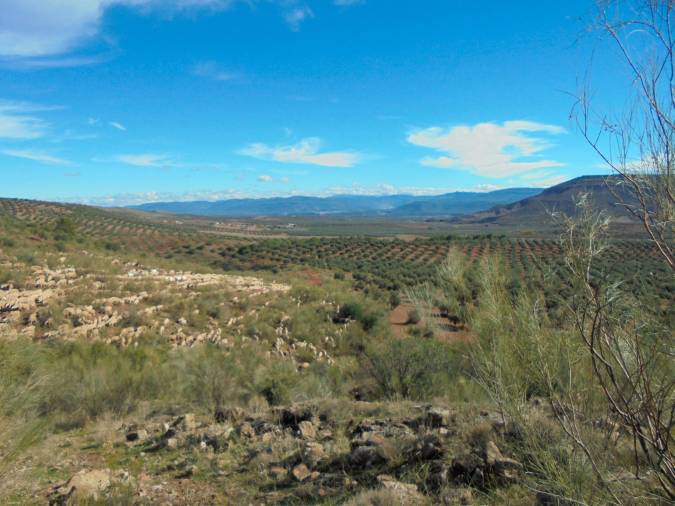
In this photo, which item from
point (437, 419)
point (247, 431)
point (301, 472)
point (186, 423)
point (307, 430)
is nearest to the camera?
point (301, 472)

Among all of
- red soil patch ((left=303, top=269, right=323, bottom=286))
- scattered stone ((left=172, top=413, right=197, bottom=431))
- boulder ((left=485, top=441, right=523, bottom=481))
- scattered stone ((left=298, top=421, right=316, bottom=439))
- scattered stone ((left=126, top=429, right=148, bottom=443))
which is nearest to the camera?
boulder ((left=485, top=441, right=523, bottom=481))

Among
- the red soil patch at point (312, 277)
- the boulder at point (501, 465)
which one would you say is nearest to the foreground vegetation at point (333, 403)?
the boulder at point (501, 465)

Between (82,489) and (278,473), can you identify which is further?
(278,473)

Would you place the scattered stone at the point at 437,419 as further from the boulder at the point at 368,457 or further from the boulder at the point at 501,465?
the boulder at the point at 501,465

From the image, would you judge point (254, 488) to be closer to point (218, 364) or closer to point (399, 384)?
point (399, 384)

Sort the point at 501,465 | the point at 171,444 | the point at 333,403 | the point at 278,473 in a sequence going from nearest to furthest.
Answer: the point at 501,465, the point at 278,473, the point at 171,444, the point at 333,403

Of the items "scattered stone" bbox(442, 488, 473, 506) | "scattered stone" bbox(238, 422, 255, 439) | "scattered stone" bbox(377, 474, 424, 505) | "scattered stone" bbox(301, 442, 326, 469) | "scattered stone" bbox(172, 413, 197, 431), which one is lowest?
"scattered stone" bbox(172, 413, 197, 431)

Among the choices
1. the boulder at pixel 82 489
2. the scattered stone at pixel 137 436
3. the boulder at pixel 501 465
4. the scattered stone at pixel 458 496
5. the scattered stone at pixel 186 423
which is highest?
the boulder at pixel 501 465

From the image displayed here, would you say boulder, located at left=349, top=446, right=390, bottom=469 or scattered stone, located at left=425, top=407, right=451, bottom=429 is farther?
scattered stone, located at left=425, top=407, right=451, bottom=429

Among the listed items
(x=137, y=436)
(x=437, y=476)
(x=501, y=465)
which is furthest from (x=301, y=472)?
(x=137, y=436)

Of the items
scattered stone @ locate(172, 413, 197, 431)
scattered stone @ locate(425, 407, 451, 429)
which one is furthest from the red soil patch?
scattered stone @ locate(425, 407, 451, 429)

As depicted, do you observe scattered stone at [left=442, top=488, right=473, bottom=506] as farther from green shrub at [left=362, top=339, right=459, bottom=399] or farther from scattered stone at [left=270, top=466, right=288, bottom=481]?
green shrub at [left=362, top=339, right=459, bottom=399]

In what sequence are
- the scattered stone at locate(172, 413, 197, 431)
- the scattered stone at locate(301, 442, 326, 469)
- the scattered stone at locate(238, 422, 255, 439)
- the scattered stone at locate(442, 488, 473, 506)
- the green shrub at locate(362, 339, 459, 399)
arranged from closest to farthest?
the scattered stone at locate(442, 488, 473, 506) → the scattered stone at locate(301, 442, 326, 469) → the scattered stone at locate(238, 422, 255, 439) → the scattered stone at locate(172, 413, 197, 431) → the green shrub at locate(362, 339, 459, 399)

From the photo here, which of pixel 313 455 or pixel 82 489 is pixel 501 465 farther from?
pixel 82 489
